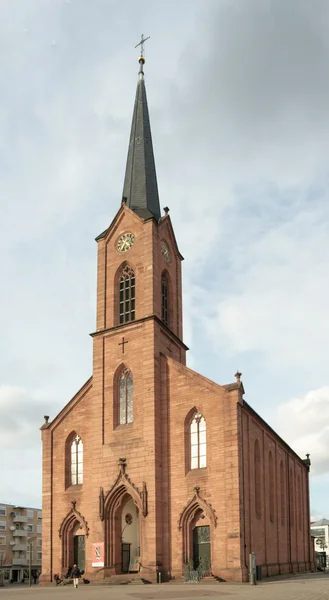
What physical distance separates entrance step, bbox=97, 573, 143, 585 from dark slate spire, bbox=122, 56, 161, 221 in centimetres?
2523

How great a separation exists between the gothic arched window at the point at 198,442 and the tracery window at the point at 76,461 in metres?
9.39

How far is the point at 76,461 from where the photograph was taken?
157 ft

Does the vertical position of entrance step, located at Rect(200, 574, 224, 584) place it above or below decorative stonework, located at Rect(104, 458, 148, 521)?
below

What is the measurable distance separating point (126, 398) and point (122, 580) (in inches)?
464

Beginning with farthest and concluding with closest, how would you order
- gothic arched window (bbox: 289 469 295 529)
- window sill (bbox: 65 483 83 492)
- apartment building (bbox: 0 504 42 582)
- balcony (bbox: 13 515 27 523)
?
balcony (bbox: 13 515 27 523) → apartment building (bbox: 0 504 42 582) → gothic arched window (bbox: 289 469 295 529) → window sill (bbox: 65 483 83 492)

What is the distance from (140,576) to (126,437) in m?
8.78

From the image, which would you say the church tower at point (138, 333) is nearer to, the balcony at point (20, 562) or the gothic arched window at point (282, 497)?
the gothic arched window at point (282, 497)

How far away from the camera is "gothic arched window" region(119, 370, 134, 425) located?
45.7 metres

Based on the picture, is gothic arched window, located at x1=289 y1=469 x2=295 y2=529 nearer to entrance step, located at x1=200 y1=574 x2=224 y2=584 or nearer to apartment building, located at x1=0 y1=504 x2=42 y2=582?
entrance step, located at x1=200 y1=574 x2=224 y2=584

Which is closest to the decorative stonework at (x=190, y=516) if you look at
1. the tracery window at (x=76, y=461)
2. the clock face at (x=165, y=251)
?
the tracery window at (x=76, y=461)

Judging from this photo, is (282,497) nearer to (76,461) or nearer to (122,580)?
(76,461)

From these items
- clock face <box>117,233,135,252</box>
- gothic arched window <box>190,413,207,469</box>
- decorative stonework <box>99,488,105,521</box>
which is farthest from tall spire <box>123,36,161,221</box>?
→ decorative stonework <box>99,488,105,521</box>

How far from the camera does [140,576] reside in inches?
1593

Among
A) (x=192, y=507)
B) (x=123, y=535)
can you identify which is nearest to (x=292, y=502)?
(x=123, y=535)
